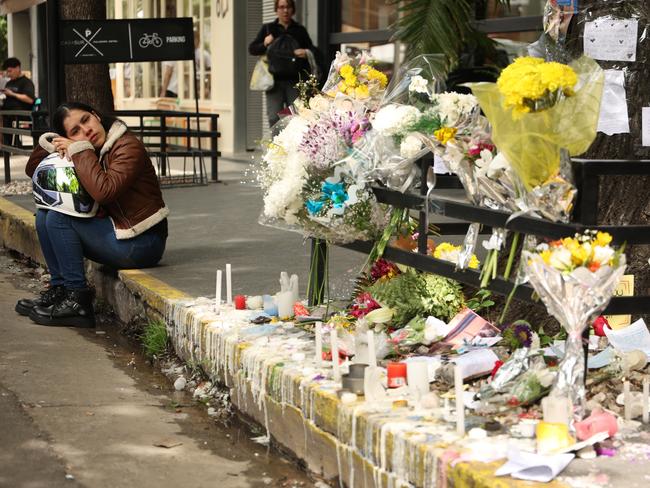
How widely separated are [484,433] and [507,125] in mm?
1013

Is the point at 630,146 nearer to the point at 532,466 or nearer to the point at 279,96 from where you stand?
the point at 532,466

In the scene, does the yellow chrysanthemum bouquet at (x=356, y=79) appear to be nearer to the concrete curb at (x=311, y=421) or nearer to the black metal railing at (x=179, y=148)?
the concrete curb at (x=311, y=421)

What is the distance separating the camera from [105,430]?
457 centimetres

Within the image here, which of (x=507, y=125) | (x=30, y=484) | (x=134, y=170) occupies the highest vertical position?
(x=507, y=125)

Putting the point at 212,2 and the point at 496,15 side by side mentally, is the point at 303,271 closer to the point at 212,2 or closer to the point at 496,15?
the point at 496,15

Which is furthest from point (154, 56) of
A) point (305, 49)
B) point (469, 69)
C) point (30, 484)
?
point (30, 484)

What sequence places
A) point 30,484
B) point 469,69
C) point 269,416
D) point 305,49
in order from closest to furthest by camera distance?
point 30,484
point 269,416
point 469,69
point 305,49

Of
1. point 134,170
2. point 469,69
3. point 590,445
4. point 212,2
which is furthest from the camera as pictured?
point 212,2

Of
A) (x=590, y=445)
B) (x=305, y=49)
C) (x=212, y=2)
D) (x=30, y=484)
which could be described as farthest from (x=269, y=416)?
(x=212, y=2)

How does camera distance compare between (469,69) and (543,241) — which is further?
(469,69)

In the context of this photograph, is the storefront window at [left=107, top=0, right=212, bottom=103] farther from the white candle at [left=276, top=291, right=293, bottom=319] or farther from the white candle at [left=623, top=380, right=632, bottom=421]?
the white candle at [left=623, top=380, right=632, bottom=421]

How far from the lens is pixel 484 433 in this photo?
11.2ft

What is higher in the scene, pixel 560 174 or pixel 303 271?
pixel 560 174

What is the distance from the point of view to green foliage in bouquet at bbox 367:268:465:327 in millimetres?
4797
